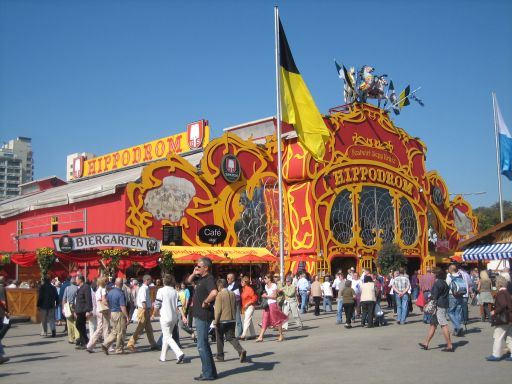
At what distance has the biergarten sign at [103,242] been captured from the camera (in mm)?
21453

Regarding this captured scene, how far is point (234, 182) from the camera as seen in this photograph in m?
30.3

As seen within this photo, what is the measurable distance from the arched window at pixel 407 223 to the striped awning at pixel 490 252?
26.4 feet

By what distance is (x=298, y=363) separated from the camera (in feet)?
37.6

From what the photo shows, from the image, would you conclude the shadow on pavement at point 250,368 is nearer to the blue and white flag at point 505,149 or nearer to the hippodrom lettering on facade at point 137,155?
the blue and white flag at point 505,149

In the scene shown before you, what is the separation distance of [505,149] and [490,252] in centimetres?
839

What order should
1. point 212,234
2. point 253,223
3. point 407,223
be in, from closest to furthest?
1. point 212,234
2. point 253,223
3. point 407,223

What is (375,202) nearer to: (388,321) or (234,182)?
(234,182)

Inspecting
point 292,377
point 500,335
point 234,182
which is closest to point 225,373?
point 292,377

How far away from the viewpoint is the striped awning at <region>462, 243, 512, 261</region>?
86.3 feet

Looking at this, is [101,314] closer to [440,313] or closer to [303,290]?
[440,313]

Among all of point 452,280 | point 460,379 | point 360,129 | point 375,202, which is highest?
point 360,129

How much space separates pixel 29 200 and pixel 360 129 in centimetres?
2241

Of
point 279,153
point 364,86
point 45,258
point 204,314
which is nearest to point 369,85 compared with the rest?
point 364,86

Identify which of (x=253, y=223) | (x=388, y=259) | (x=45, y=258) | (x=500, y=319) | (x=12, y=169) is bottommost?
(x=500, y=319)
